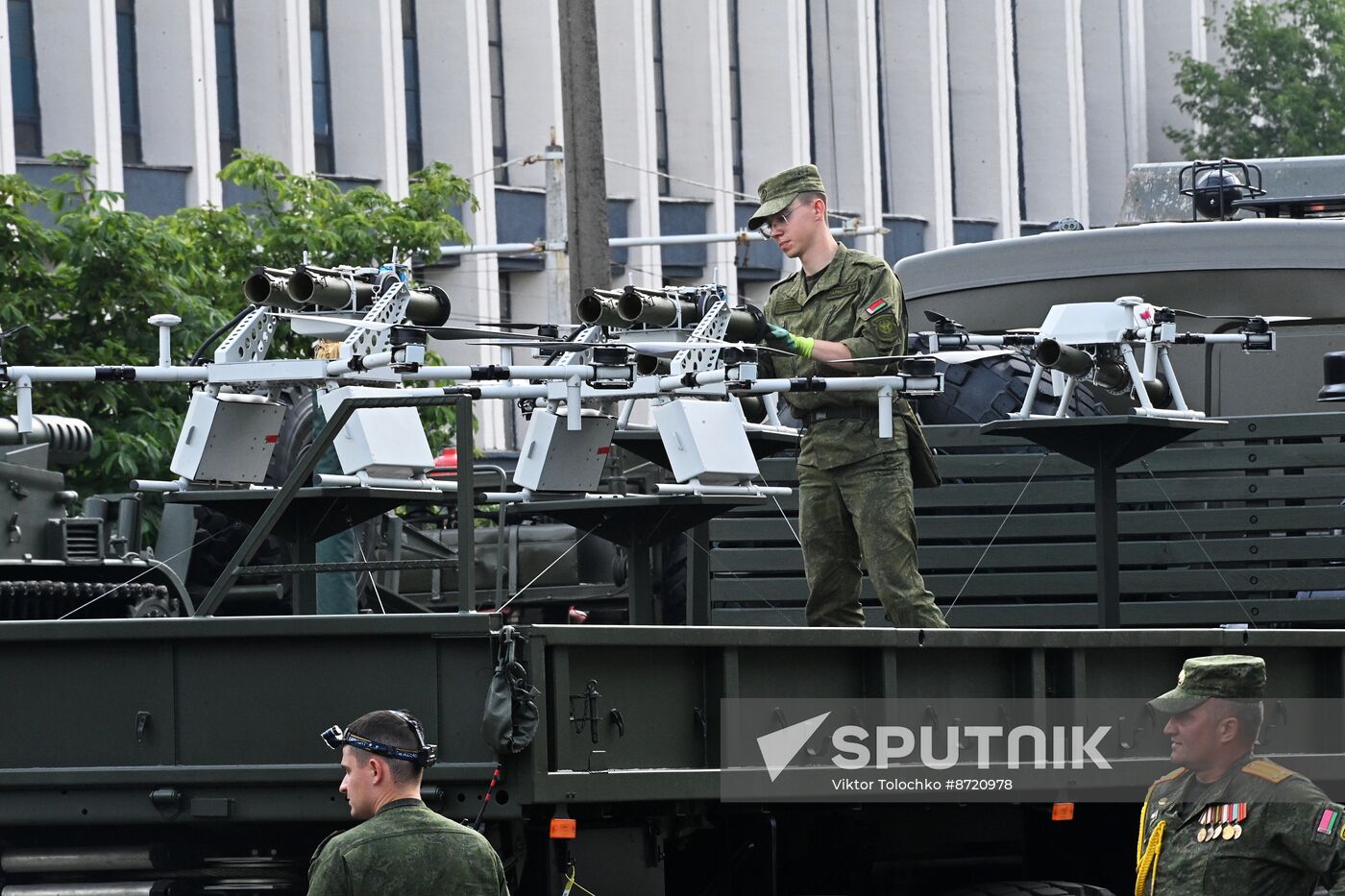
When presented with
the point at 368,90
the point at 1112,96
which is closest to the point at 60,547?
the point at 368,90

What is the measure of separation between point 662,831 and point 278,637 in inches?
42.3

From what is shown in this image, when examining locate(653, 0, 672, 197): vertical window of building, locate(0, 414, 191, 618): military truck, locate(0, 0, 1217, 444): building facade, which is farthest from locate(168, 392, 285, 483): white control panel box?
locate(653, 0, 672, 197): vertical window of building

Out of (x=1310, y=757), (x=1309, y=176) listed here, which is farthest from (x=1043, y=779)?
(x=1309, y=176)

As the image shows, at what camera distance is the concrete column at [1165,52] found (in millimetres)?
38531

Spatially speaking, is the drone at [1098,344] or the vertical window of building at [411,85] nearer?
the drone at [1098,344]

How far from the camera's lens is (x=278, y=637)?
5.48 meters

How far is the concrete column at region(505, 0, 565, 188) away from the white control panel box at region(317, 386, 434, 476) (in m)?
22.9

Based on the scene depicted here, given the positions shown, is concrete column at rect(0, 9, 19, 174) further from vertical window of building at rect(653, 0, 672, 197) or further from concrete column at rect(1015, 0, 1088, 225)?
concrete column at rect(1015, 0, 1088, 225)

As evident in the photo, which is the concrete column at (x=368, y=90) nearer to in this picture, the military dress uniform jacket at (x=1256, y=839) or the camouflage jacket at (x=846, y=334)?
the camouflage jacket at (x=846, y=334)

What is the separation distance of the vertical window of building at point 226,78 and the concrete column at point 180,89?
97 cm

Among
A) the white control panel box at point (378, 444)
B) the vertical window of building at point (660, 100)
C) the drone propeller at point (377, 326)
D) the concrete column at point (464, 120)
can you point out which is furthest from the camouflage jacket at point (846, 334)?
the vertical window of building at point (660, 100)

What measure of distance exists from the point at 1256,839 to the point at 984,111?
31.7m

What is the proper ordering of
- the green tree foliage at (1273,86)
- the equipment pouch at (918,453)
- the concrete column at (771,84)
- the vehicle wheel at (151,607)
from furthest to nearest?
1. the green tree foliage at (1273,86)
2. the concrete column at (771,84)
3. the vehicle wheel at (151,607)
4. the equipment pouch at (918,453)

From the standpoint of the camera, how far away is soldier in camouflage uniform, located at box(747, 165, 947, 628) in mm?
7330
